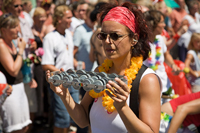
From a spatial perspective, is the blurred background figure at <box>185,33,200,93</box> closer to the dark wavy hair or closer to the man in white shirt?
the man in white shirt

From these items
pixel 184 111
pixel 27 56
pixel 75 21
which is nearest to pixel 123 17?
pixel 184 111

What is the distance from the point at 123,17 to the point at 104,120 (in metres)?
0.78

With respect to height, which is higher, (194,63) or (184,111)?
(184,111)

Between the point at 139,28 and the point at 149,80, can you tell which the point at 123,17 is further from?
the point at 149,80

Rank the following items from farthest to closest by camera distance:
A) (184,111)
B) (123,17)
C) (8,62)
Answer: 1. (8,62)
2. (184,111)
3. (123,17)

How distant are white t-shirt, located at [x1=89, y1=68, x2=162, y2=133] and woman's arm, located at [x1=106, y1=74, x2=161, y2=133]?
0.36 ft

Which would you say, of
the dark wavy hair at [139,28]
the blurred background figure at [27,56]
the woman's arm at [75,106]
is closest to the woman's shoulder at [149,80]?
the dark wavy hair at [139,28]

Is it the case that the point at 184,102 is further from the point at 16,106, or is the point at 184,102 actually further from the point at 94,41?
the point at 16,106

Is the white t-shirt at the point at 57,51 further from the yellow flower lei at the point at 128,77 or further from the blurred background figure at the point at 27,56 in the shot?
the yellow flower lei at the point at 128,77

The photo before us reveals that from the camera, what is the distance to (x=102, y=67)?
95.5 inches

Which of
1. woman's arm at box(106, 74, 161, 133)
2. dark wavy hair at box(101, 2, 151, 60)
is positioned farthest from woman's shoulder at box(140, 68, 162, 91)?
dark wavy hair at box(101, 2, 151, 60)

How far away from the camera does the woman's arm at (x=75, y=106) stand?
2211 millimetres

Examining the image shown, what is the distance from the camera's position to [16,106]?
152 inches

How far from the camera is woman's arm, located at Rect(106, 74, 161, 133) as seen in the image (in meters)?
1.81
